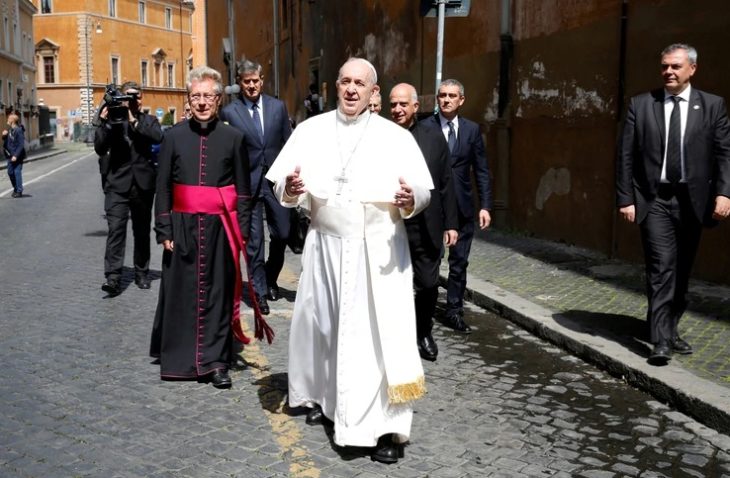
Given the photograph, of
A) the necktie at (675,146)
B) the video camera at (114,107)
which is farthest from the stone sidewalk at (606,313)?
the video camera at (114,107)

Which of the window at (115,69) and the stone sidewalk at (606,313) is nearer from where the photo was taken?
the stone sidewalk at (606,313)

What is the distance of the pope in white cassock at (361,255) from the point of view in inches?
168

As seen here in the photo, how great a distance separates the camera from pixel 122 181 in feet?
28.1

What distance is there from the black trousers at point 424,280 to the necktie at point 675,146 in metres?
1.59

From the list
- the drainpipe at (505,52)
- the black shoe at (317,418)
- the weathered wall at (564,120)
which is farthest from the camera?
the drainpipe at (505,52)

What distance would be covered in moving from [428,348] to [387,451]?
1.92 m

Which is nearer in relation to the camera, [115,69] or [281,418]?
[281,418]

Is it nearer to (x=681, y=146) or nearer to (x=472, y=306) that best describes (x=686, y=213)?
(x=681, y=146)

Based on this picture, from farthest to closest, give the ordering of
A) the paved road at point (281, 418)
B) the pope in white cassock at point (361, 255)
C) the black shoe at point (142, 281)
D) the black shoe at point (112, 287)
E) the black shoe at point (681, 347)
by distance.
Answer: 1. the black shoe at point (142, 281)
2. the black shoe at point (112, 287)
3. the black shoe at point (681, 347)
4. the pope in white cassock at point (361, 255)
5. the paved road at point (281, 418)

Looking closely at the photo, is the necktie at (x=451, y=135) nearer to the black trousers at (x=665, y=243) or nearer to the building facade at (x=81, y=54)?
the black trousers at (x=665, y=243)

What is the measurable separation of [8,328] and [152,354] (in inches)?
66.1

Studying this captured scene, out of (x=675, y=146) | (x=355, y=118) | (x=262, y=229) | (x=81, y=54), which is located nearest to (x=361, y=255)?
(x=355, y=118)

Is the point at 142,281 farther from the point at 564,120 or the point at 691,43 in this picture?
the point at 691,43

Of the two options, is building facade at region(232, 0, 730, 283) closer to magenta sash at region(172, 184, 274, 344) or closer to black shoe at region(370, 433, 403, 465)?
magenta sash at region(172, 184, 274, 344)
